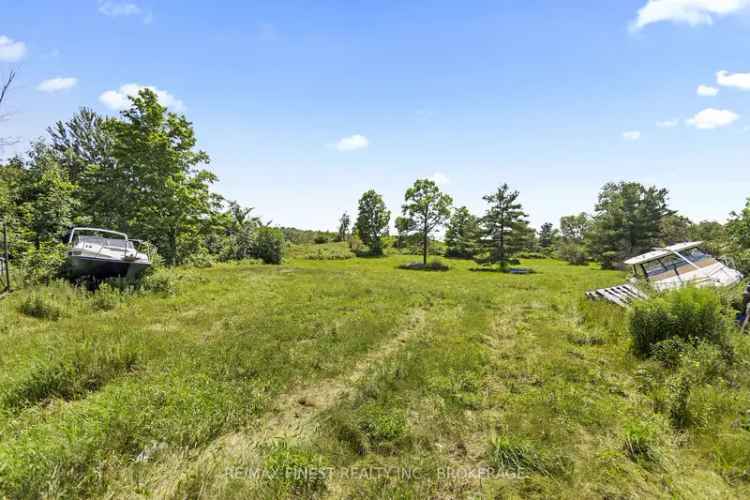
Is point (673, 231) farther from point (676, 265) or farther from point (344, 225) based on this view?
point (344, 225)

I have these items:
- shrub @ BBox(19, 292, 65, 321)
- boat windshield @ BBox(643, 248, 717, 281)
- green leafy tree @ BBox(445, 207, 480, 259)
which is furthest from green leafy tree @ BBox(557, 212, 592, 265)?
shrub @ BBox(19, 292, 65, 321)

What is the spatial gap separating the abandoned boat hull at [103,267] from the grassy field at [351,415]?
3328 millimetres

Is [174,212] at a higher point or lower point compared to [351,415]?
higher

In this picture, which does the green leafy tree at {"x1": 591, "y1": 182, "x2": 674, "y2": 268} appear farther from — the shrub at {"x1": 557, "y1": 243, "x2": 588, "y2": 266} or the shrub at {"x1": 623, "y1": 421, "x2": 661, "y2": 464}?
the shrub at {"x1": 623, "y1": 421, "x2": 661, "y2": 464}

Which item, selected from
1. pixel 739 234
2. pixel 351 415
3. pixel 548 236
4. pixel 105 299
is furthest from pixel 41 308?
pixel 548 236

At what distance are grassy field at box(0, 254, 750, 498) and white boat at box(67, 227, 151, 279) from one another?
3.32 metres

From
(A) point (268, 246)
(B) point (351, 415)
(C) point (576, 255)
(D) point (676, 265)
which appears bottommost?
(B) point (351, 415)

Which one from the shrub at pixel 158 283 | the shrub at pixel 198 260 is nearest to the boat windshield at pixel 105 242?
the shrub at pixel 158 283

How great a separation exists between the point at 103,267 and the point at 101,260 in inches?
19.2

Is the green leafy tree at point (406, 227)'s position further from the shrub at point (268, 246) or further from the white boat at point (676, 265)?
Answer: the white boat at point (676, 265)

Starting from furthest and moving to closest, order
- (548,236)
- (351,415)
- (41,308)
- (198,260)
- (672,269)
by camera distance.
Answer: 1. (548,236)
2. (198,260)
3. (672,269)
4. (41,308)
5. (351,415)

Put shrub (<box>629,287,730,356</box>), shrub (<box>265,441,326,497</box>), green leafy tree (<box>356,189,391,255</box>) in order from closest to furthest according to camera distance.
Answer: shrub (<box>265,441,326,497</box>) < shrub (<box>629,287,730,356</box>) < green leafy tree (<box>356,189,391,255</box>)

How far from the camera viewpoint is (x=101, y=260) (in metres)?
9.73

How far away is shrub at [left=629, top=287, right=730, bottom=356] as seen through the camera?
5262mm
